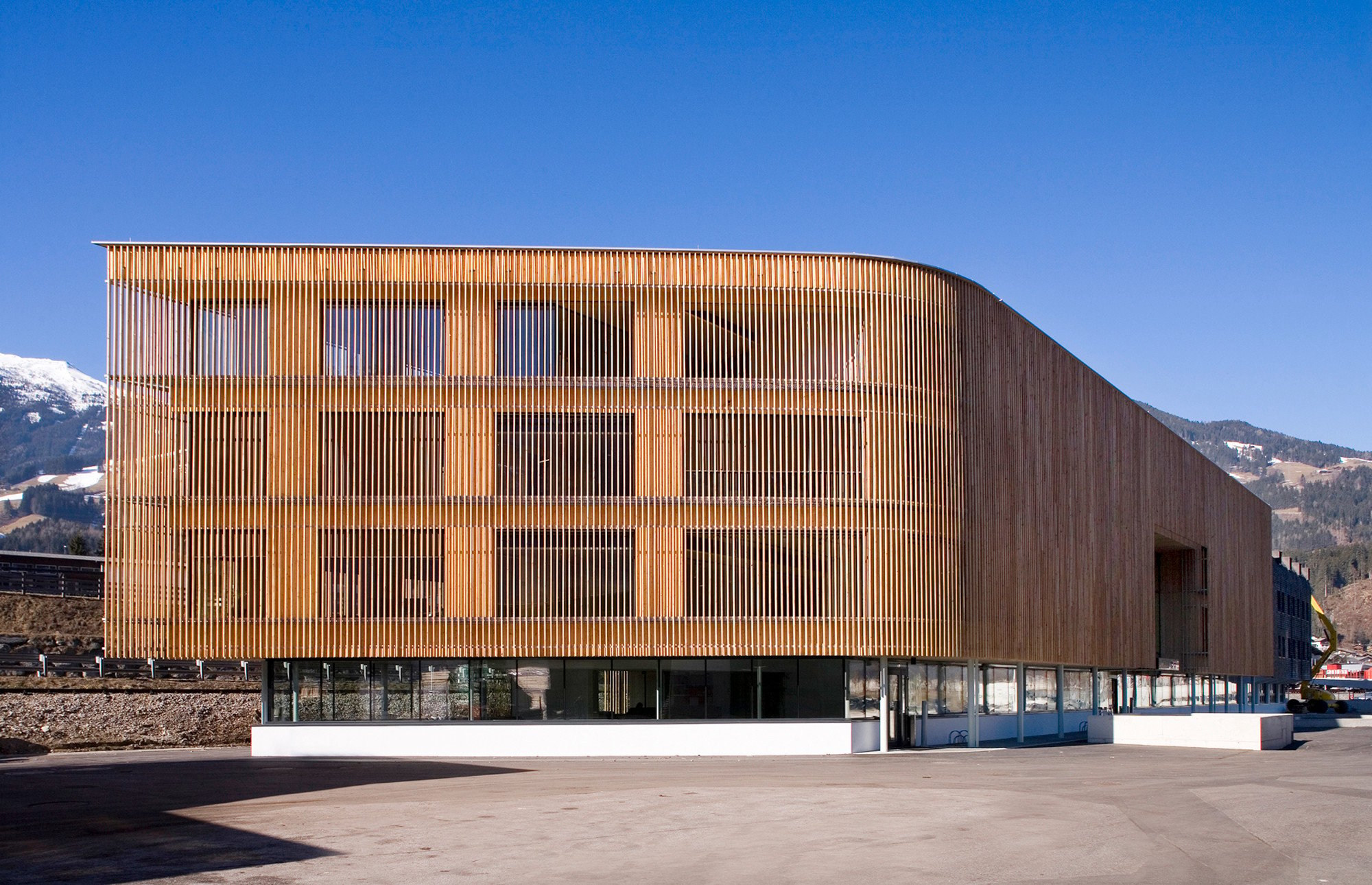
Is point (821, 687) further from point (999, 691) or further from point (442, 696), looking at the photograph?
point (442, 696)

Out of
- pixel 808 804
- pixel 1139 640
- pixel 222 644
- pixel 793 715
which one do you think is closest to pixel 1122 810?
pixel 808 804

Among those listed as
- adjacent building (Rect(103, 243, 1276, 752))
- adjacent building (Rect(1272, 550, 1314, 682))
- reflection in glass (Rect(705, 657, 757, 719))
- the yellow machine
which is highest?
adjacent building (Rect(103, 243, 1276, 752))

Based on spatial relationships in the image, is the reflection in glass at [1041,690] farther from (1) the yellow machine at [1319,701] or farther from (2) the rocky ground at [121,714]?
(1) the yellow machine at [1319,701]

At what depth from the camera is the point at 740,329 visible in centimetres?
4825

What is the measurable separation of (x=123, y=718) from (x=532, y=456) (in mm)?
20578

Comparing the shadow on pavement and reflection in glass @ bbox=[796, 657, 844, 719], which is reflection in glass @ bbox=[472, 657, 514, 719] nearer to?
the shadow on pavement

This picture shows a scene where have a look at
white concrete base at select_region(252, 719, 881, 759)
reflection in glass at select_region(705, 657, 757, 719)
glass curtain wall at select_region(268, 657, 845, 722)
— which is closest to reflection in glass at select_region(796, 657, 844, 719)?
white concrete base at select_region(252, 719, 881, 759)

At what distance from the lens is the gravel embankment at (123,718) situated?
53.6 meters

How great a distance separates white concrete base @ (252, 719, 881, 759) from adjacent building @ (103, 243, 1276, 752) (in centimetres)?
13

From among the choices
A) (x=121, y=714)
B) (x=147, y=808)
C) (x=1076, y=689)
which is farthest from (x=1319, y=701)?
(x=147, y=808)

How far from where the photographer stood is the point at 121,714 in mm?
55719

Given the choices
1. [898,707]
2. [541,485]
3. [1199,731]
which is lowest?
[1199,731]

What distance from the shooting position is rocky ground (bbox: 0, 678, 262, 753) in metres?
53.6

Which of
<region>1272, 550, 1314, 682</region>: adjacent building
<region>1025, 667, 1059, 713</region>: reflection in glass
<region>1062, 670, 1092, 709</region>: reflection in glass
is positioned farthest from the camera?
<region>1272, 550, 1314, 682</region>: adjacent building
